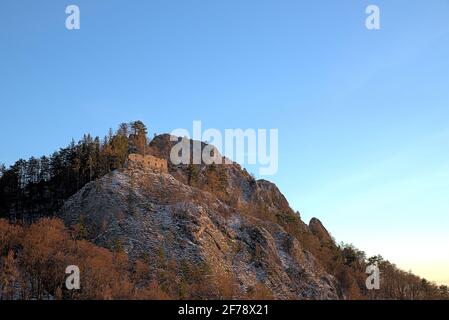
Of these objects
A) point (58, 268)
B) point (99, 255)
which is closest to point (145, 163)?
point (99, 255)

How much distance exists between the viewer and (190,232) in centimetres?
8556

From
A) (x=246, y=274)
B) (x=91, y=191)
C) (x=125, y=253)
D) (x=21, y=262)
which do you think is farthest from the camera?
(x=91, y=191)

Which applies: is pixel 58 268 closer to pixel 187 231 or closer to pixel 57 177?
pixel 187 231

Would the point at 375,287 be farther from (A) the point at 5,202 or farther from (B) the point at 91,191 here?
(A) the point at 5,202

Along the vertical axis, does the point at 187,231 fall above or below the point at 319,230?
Answer: below

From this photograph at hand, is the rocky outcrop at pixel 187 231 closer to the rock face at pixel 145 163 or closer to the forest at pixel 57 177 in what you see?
the rock face at pixel 145 163

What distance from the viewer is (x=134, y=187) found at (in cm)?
9206

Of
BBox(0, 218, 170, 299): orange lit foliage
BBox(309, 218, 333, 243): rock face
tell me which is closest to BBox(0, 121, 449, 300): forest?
BBox(0, 218, 170, 299): orange lit foliage

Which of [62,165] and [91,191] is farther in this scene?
[62,165]

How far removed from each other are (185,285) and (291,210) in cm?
8205

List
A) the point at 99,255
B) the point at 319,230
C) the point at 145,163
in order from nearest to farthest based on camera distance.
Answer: the point at 99,255, the point at 145,163, the point at 319,230

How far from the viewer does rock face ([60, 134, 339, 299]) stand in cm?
8169
